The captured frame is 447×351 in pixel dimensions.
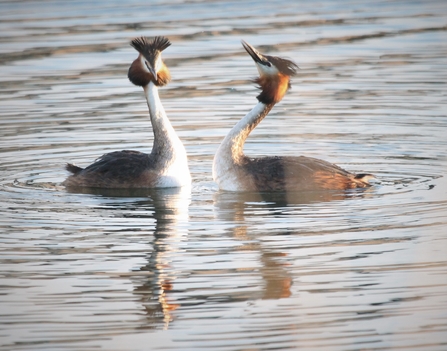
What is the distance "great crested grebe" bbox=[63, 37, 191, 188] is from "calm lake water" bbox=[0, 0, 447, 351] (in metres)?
0.16

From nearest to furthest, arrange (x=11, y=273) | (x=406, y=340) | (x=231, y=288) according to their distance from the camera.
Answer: (x=406, y=340) → (x=231, y=288) → (x=11, y=273)

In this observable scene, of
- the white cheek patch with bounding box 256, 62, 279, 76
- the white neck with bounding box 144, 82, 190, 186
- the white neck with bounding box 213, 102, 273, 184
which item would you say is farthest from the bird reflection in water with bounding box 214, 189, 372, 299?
the white cheek patch with bounding box 256, 62, 279, 76

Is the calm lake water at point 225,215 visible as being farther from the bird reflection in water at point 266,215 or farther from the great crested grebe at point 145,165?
the great crested grebe at point 145,165

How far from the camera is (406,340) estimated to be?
5789mm

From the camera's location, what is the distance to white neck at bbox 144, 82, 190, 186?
33.6 feet

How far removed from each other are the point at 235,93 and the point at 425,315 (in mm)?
9379

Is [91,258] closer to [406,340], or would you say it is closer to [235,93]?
[406,340]

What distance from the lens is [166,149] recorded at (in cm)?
1034

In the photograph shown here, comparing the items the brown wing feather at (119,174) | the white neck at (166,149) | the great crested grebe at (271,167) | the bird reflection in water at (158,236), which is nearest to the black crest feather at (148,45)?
the white neck at (166,149)

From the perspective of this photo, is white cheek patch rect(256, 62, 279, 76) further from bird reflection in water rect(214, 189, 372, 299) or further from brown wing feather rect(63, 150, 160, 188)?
brown wing feather rect(63, 150, 160, 188)

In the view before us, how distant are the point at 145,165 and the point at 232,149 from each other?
36.2 inches

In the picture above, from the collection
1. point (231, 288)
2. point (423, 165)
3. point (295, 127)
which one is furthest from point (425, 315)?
point (295, 127)

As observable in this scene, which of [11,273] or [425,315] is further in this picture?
[11,273]

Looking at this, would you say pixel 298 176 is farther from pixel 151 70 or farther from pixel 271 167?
pixel 151 70
